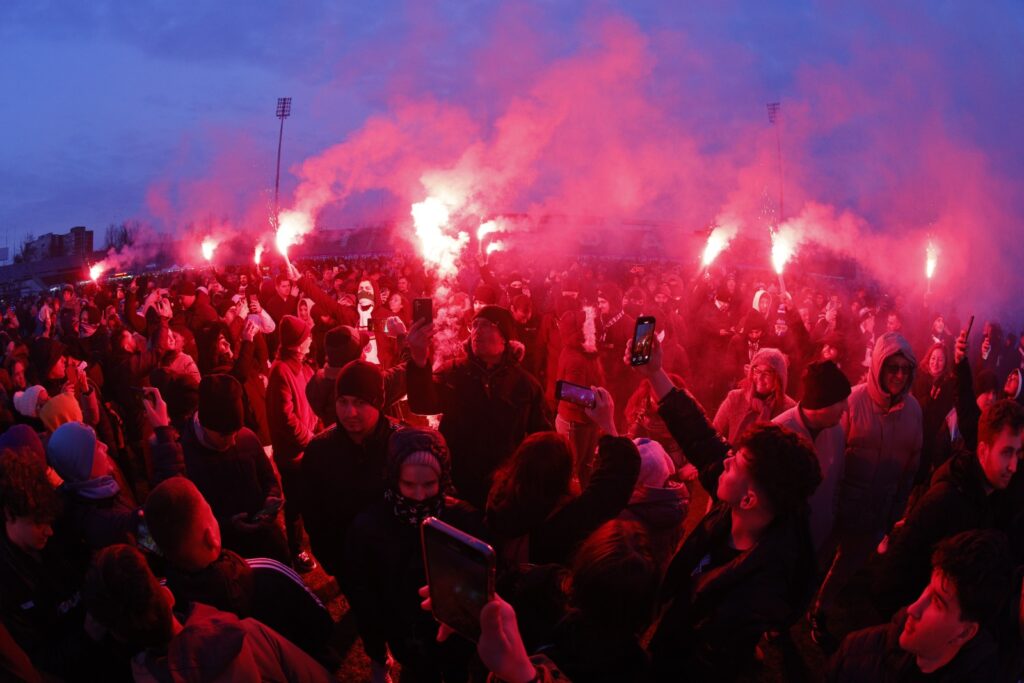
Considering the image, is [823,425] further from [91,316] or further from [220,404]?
[91,316]

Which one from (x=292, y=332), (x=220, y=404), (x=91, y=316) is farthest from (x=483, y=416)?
(x=91, y=316)

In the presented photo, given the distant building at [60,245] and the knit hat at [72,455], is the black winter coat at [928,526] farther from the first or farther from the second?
the distant building at [60,245]

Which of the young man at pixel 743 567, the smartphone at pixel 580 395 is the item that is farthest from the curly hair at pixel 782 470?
the smartphone at pixel 580 395

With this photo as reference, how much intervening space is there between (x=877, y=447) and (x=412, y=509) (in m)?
3.00

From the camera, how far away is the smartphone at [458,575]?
1.76m

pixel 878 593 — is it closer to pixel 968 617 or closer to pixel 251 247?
pixel 968 617

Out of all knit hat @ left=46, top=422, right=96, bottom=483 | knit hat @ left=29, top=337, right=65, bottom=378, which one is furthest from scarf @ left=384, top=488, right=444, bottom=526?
knit hat @ left=29, top=337, right=65, bottom=378

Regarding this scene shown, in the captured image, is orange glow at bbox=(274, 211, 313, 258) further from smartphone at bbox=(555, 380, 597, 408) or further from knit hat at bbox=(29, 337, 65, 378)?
smartphone at bbox=(555, 380, 597, 408)

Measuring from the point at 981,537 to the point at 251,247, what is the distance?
1403 inches

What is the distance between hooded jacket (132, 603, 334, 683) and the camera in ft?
5.88

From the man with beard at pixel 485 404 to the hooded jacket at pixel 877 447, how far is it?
1975 mm

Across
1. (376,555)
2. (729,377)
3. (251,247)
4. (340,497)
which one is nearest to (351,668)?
Answer: (340,497)

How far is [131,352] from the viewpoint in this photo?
6.67 m

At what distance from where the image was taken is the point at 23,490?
2525mm
